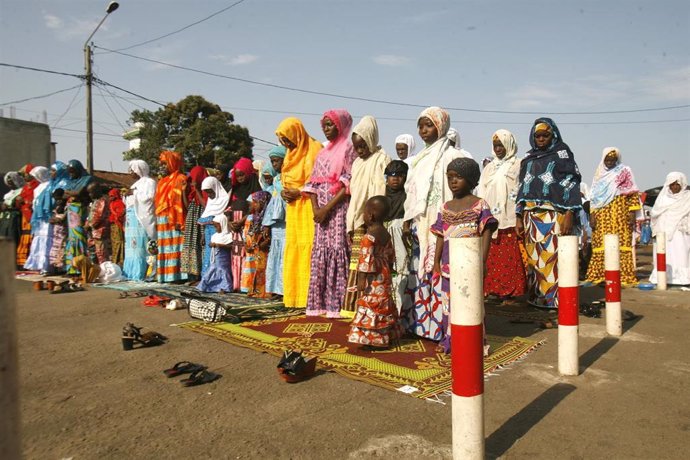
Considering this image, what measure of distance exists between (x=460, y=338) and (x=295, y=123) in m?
4.61

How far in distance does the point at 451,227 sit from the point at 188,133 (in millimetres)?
24865

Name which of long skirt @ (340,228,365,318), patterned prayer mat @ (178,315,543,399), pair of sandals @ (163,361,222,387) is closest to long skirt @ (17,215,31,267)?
patterned prayer mat @ (178,315,543,399)

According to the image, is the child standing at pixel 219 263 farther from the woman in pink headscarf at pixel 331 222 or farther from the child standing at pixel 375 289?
the child standing at pixel 375 289

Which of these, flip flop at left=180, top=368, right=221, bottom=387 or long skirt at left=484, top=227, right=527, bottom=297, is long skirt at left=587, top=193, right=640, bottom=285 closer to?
long skirt at left=484, top=227, right=527, bottom=297

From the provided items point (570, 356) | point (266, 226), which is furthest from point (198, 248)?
point (570, 356)

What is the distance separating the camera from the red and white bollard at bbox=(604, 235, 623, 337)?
4.62 metres

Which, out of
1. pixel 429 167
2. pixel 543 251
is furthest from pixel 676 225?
pixel 429 167

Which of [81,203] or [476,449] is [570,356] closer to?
[476,449]

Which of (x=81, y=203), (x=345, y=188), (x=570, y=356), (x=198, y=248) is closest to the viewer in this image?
(x=570, y=356)

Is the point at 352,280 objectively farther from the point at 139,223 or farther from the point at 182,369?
the point at 139,223

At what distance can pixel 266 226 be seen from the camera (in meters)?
6.99

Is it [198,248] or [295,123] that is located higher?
[295,123]

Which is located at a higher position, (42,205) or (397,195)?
(42,205)

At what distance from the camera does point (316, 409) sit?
301 cm
